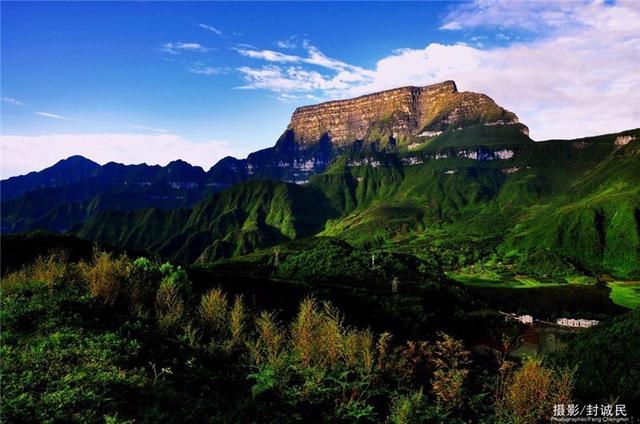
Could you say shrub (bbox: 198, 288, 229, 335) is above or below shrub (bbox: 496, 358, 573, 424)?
above

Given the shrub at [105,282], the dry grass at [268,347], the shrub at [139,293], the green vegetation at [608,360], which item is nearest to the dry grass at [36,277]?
the shrub at [105,282]

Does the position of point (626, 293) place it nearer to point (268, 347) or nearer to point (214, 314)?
point (214, 314)

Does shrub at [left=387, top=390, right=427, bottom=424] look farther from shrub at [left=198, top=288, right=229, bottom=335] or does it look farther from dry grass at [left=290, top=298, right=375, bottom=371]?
shrub at [left=198, top=288, right=229, bottom=335]

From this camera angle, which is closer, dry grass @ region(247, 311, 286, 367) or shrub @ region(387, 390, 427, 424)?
shrub @ region(387, 390, 427, 424)

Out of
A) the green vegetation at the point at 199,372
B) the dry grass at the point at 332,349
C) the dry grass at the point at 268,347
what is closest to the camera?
the green vegetation at the point at 199,372

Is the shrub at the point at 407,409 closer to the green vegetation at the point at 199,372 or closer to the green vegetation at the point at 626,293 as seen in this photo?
the green vegetation at the point at 199,372

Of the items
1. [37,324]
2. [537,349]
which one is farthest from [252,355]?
[537,349]

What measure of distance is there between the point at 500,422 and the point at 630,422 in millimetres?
11953

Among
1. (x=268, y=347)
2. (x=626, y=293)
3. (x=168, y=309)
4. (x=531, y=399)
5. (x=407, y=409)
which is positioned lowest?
(x=626, y=293)

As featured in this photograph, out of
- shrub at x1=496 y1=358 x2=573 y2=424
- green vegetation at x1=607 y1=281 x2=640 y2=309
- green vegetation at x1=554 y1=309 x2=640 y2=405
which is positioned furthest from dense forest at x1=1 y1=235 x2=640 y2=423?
green vegetation at x1=607 y1=281 x2=640 y2=309

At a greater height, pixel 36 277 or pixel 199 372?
pixel 36 277

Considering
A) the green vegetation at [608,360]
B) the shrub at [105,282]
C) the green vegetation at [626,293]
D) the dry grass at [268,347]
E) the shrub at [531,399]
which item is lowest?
the green vegetation at [626,293]

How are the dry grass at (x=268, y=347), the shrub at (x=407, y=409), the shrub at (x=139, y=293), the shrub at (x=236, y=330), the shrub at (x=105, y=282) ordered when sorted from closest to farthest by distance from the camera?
the shrub at (x=407, y=409), the dry grass at (x=268, y=347), the shrub at (x=236, y=330), the shrub at (x=105, y=282), the shrub at (x=139, y=293)

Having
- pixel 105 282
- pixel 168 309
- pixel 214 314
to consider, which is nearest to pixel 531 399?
pixel 214 314
